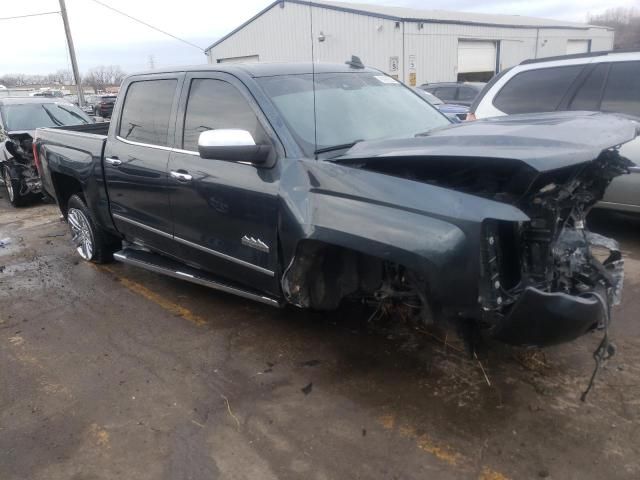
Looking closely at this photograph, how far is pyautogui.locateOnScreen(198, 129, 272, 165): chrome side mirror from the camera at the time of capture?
305 centimetres

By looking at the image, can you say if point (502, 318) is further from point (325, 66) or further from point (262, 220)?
point (325, 66)

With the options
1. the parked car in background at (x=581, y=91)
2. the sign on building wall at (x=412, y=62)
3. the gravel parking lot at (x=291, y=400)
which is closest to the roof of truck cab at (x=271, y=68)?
the gravel parking lot at (x=291, y=400)

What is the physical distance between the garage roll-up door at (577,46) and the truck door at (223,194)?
3549 centimetres

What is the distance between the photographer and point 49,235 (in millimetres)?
7250

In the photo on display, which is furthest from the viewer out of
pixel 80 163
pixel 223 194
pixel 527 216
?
pixel 80 163

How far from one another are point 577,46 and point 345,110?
3740 centimetres

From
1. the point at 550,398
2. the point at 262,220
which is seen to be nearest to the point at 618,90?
the point at 550,398

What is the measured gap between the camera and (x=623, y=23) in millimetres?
37281

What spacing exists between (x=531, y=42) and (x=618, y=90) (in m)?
29.2

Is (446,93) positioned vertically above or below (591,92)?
below

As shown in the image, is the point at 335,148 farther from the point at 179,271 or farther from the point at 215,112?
the point at 179,271

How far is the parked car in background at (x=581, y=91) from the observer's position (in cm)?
504

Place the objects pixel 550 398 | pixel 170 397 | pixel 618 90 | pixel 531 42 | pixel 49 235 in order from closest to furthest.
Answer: pixel 550 398 → pixel 170 397 → pixel 618 90 → pixel 49 235 → pixel 531 42

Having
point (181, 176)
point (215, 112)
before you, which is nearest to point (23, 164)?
point (181, 176)
